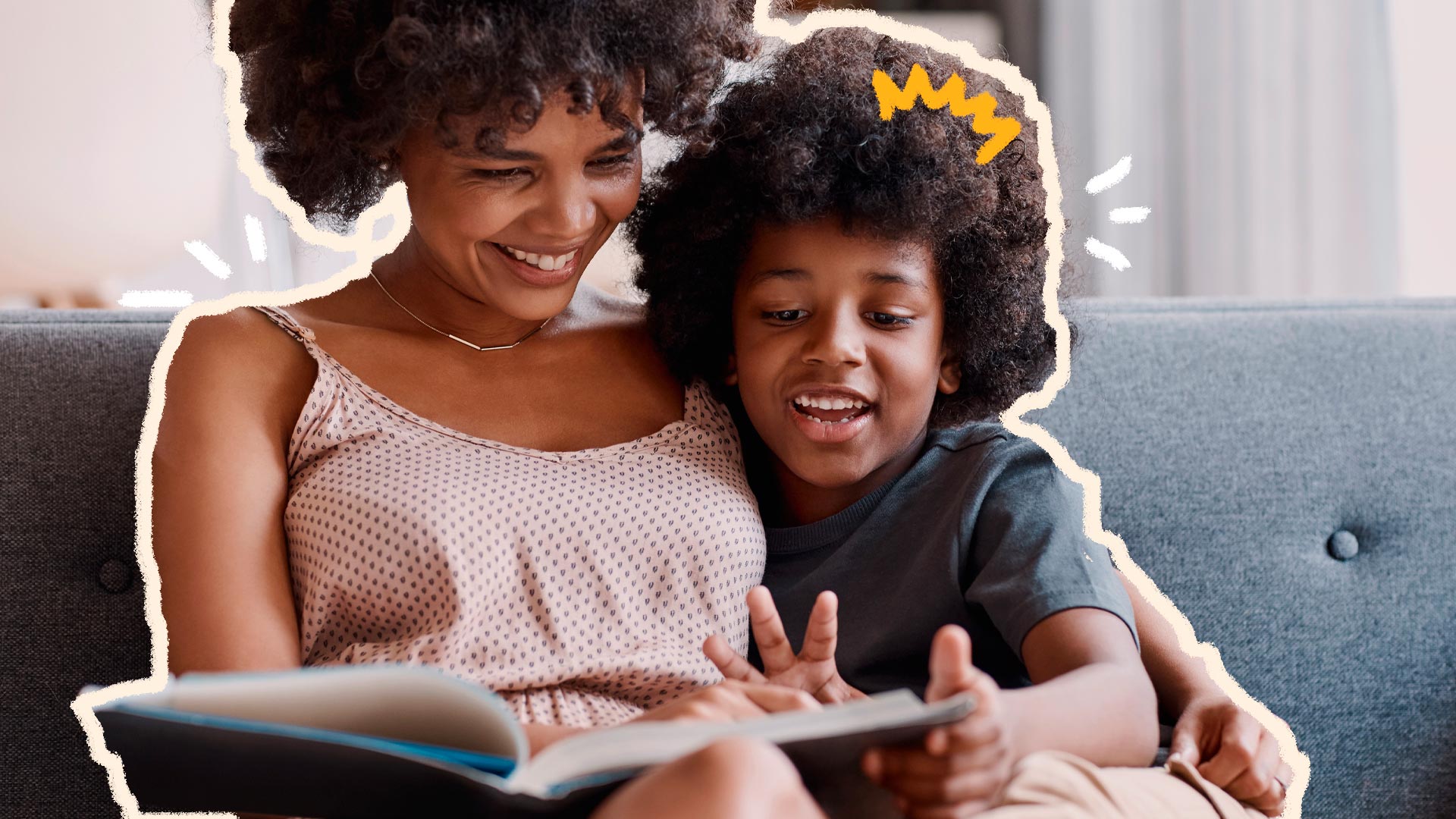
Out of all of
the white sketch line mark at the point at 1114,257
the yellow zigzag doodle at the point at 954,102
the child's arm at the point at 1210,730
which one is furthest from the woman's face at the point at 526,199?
the white sketch line mark at the point at 1114,257

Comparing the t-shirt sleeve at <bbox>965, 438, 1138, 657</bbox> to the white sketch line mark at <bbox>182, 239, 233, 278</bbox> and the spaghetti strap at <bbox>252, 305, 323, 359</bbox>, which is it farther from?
the white sketch line mark at <bbox>182, 239, 233, 278</bbox>

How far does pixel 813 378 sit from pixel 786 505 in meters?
0.18

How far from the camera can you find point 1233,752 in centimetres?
106

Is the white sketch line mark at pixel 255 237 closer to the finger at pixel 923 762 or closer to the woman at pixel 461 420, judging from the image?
the woman at pixel 461 420

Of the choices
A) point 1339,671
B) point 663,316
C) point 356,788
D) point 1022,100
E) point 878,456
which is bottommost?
point 1339,671

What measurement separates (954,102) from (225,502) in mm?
738

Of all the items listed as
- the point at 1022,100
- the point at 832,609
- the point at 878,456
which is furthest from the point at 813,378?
the point at 1022,100

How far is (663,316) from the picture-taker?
4.38ft

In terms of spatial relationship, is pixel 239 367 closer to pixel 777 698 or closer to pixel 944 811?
pixel 777 698

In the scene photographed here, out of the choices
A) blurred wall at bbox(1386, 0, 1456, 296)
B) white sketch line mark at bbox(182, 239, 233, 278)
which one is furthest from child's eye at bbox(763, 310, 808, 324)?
blurred wall at bbox(1386, 0, 1456, 296)

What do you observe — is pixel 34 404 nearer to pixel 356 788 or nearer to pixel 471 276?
pixel 471 276

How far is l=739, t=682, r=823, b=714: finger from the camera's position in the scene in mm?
835

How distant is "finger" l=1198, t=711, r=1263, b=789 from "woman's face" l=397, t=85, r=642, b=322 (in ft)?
2.17

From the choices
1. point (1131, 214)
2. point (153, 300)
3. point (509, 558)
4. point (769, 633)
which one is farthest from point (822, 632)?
point (1131, 214)
